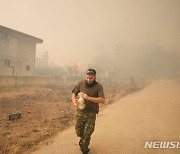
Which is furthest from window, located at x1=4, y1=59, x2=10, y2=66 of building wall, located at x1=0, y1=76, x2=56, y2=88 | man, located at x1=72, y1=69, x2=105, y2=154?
man, located at x1=72, y1=69, x2=105, y2=154

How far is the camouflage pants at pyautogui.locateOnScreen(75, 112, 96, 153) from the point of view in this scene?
5.00 m

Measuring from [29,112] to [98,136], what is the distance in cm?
493

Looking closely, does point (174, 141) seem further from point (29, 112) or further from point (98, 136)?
point (29, 112)

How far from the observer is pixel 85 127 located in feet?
16.5

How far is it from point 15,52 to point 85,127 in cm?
2618

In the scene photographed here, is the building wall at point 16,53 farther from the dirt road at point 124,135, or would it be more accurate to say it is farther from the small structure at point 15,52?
the dirt road at point 124,135

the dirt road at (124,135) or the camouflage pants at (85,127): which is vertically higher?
the camouflage pants at (85,127)

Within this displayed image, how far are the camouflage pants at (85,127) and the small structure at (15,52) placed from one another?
22.7m

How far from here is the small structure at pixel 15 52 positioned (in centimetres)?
2650

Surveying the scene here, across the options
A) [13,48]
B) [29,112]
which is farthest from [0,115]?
[13,48]

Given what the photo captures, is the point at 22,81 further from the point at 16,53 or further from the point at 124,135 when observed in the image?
the point at 124,135

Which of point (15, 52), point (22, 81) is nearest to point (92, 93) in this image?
point (22, 81)

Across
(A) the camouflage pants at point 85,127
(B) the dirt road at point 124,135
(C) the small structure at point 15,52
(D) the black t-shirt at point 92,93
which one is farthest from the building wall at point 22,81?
(D) the black t-shirt at point 92,93

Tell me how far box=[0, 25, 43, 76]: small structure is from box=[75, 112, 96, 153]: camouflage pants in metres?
22.7
